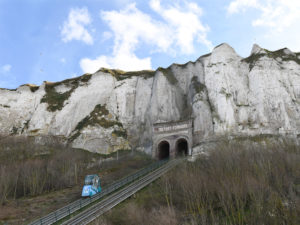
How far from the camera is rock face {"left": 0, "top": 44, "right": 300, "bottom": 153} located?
31.3m

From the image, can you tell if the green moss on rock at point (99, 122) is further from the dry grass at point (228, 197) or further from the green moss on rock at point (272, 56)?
the green moss on rock at point (272, 56)

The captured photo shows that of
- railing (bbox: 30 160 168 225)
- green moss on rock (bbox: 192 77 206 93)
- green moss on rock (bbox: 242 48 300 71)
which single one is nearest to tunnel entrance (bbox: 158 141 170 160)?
green moss on rock (bbox: 192 77 206 93)

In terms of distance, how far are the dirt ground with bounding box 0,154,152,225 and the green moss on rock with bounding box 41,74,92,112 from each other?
67.4 ft

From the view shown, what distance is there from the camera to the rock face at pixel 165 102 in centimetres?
3133

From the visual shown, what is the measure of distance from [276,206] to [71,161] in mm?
22691

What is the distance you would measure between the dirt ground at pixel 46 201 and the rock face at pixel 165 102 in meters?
6.65

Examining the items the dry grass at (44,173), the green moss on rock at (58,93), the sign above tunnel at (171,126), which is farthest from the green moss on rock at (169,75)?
the green moss on rock at (58,93)

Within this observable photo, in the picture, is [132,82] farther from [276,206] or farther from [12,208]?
[276,206]

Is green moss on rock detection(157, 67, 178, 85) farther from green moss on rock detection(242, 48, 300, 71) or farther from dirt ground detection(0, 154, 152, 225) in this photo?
dirt ground detection(0, 154, 152, 225)

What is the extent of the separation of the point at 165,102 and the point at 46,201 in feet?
76.6

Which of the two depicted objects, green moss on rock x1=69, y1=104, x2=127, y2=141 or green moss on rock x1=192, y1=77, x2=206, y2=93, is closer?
green moss on rock x1=192, y1=77, x2=206, y2=93

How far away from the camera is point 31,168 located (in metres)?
25.1

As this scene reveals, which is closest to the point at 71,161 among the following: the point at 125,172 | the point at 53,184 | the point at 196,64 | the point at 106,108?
the point at 53,184

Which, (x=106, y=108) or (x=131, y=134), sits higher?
(x=106, y=108)
